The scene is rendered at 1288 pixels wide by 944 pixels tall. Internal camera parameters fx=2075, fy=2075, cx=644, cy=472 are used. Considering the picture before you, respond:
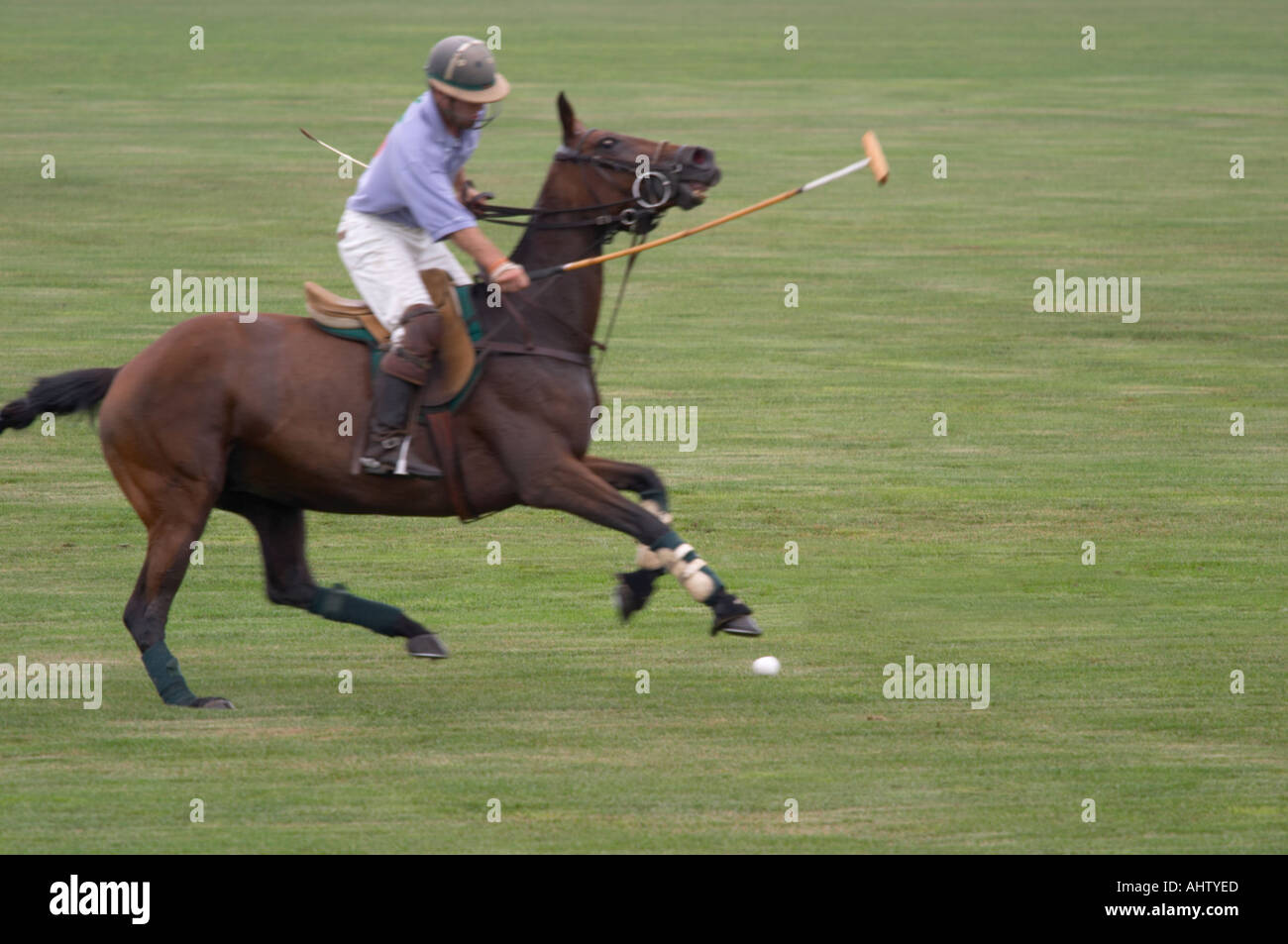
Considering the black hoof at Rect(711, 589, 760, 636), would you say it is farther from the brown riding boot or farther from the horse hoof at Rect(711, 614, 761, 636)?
the brown riding boot

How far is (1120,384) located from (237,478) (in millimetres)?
8886

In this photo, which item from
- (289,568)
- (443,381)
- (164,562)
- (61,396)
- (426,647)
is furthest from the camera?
(426,647)

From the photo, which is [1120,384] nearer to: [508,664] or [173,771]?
[508,664]

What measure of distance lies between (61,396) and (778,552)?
13.6ft

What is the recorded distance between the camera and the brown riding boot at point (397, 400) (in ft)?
26.8

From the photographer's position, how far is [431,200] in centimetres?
802

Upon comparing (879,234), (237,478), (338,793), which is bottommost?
(338,793)

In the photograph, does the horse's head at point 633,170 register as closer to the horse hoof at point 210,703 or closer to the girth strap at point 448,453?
the girth strap at point 448,453

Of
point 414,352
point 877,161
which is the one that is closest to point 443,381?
point 414,352

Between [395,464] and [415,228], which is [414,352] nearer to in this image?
[395,464]

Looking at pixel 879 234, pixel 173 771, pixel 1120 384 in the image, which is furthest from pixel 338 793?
pixel 879 234

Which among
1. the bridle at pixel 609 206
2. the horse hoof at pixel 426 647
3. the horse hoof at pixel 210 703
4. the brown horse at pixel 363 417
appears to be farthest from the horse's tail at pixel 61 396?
the horse hoof at pixel 426 647

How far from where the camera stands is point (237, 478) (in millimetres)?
8414

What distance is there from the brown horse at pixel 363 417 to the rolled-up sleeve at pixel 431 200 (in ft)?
1.89
